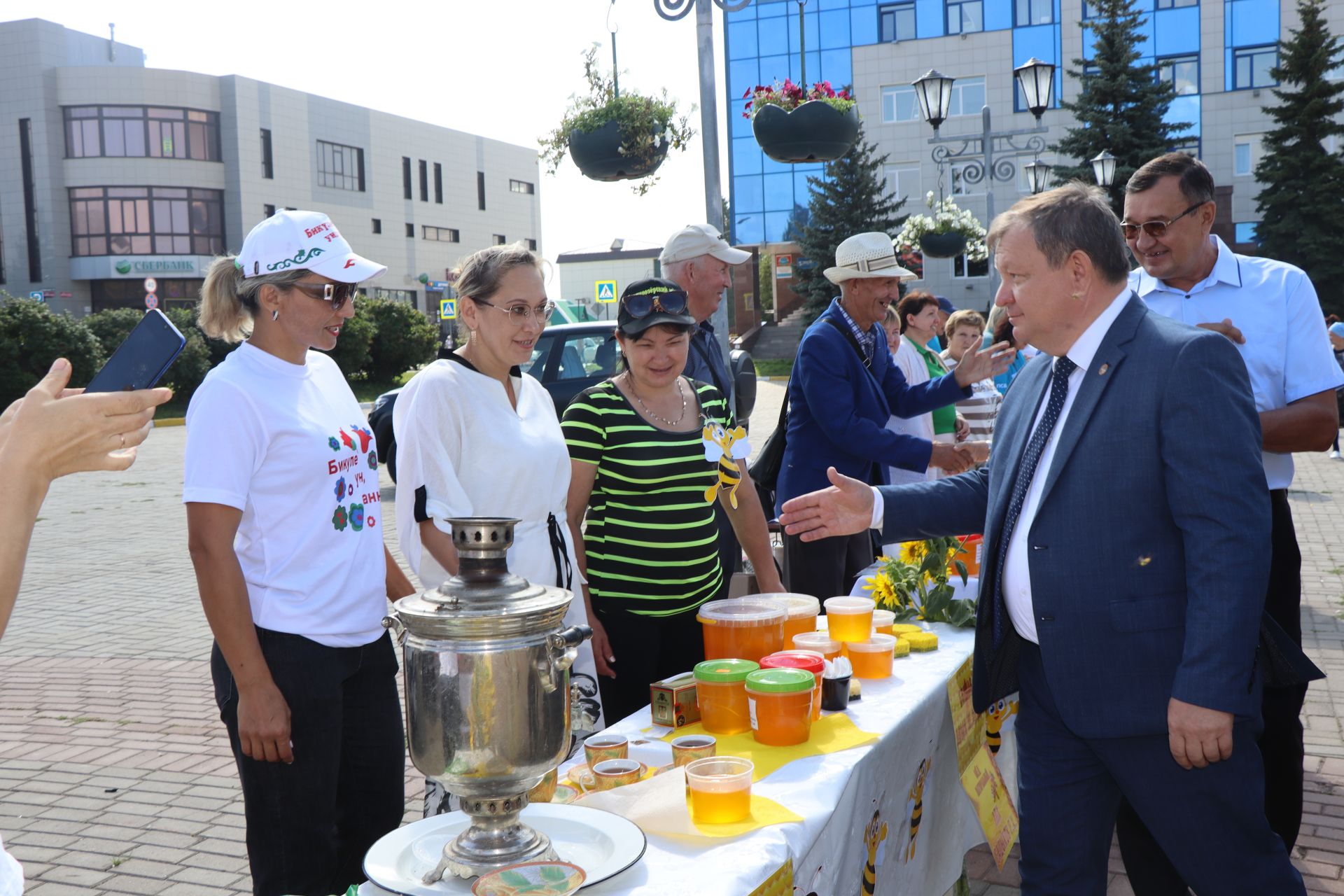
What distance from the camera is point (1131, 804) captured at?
2.55 m

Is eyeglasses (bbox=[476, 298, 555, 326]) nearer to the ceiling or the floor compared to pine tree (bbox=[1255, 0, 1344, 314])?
nearer to the floor

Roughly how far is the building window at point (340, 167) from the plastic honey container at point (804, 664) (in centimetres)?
5778

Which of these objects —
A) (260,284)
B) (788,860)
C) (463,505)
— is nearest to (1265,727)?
(788,860)

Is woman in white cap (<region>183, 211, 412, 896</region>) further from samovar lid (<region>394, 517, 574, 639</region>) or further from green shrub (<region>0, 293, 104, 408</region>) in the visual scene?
green shrub (<region>0, 293, 104, 408</region>)

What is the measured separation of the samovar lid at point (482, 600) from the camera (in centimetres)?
170

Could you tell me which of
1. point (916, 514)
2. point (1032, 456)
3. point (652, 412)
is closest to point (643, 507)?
point (652, 412)

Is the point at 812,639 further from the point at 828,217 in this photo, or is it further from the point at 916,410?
the point at 828,217

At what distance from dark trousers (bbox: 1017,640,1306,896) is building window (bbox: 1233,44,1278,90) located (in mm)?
44020

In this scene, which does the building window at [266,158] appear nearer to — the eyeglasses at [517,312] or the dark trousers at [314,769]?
the eyeglasses at [517,312]

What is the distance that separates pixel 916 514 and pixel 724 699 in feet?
2.98

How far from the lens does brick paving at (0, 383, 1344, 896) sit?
4027 millimetres

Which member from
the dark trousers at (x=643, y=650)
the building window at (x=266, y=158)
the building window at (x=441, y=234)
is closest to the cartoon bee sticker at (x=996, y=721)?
the dark trousers at (x=643, y=650)

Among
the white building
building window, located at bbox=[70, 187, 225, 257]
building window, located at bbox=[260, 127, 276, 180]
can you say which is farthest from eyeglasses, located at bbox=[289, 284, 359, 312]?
building window, located at bbox=[260, 127, 276, 180]

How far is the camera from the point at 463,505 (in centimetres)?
298
